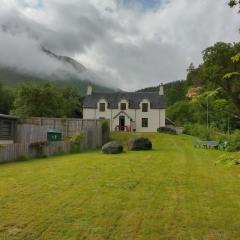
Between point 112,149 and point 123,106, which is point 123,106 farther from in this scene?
point 112,149

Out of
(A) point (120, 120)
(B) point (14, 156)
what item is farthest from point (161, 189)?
(A) point (120, 120)

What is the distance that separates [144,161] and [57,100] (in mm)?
53041

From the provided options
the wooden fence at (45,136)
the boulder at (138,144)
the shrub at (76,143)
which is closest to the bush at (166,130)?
the wooden fence at (45,136)

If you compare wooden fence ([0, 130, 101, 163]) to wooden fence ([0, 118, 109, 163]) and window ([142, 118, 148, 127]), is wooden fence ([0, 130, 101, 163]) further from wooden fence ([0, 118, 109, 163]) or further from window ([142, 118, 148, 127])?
window ([142, 118, 148, 127])

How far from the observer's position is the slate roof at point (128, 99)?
7975 cm

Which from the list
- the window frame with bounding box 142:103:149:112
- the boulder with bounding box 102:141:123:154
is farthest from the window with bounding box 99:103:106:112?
the boulder with bounding box 102:141:123:154

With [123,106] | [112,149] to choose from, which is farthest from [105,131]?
[123,106]

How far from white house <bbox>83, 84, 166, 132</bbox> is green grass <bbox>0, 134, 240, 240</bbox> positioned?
176 feet

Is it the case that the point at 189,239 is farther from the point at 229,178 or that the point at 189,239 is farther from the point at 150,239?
Result: the point at 229,178

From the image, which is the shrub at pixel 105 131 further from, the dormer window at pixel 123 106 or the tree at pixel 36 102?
the dormer window at pixel 123 106

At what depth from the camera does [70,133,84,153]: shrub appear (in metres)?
40.8

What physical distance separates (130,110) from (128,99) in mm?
2151

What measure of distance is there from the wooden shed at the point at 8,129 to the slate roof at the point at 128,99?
1433 inches

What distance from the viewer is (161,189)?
18.7m
